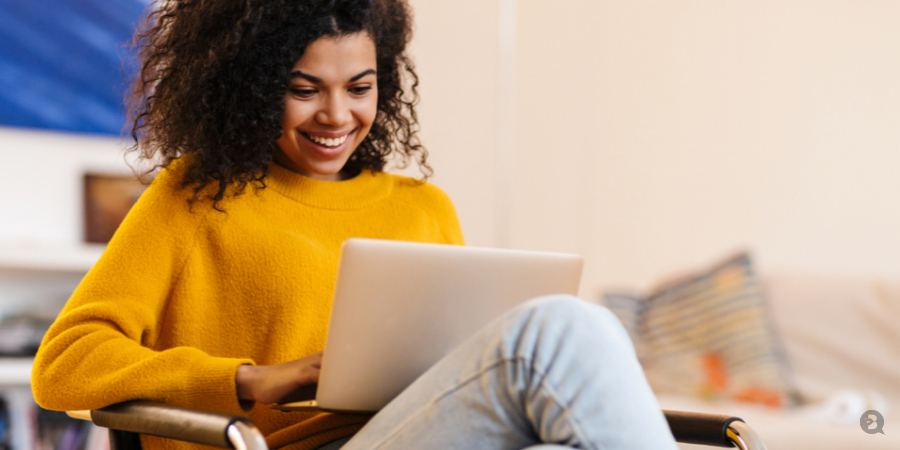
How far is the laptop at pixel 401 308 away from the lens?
0.76 m

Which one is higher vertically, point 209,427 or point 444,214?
point 444,214

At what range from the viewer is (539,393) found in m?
0.69

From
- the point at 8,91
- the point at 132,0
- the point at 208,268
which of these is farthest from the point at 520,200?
the point at 208,268

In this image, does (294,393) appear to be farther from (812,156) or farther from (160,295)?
(812,156)

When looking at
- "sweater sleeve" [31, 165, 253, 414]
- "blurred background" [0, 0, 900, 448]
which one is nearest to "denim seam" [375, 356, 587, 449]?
"sweater sleeve" [31, 165, 253, 414]

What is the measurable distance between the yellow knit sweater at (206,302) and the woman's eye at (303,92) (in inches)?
4.5

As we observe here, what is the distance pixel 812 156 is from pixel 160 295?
1.78 m

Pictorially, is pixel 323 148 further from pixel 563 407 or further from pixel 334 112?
pixel 563 407

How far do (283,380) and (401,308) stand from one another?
0.52 ft

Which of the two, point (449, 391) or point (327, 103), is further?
point (327, 103)

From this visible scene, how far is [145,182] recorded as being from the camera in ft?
3.73

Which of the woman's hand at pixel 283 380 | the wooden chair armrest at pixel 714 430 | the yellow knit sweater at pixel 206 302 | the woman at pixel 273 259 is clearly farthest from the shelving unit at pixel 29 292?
the wooden chair armrest at pixel 714 430

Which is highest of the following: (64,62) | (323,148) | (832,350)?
(64,62)

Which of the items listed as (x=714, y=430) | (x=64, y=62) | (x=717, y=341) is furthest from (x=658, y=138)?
(x=64, y=62)
